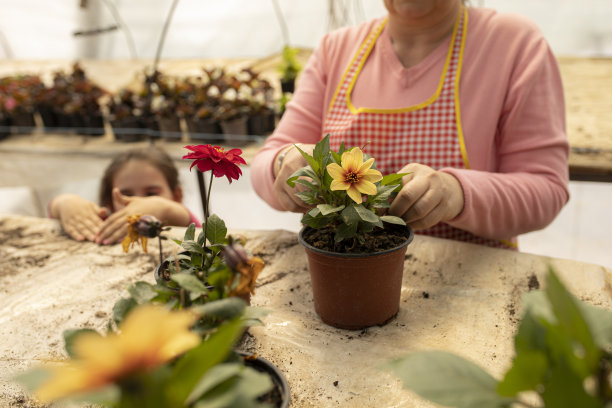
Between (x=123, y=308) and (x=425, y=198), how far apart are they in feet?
1.55

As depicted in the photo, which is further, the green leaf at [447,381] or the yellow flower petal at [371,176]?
the yellow flower petal at [371,176]

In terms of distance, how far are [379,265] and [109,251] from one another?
651mm

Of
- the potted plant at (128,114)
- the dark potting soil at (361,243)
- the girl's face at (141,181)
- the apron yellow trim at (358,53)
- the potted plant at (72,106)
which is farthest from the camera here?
the potted plant at (72,106)

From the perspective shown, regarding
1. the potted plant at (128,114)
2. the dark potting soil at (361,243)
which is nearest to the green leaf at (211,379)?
the dark potting soil at (361,243)

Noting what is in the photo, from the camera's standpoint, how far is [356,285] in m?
0.69

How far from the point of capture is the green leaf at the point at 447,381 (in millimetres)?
309

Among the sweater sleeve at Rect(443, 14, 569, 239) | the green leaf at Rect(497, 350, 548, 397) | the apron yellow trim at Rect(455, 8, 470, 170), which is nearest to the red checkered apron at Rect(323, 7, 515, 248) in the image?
the apron yellow trim at Rect(455, 8, 470, 170)

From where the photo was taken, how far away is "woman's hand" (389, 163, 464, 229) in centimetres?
74

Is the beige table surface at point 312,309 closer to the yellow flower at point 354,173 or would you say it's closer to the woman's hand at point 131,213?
the woman's hand at point 131,213

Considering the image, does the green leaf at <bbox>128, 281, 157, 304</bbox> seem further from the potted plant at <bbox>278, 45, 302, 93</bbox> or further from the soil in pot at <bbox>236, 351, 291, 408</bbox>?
the potted plant at <bbox>278, 45, 302, 93</bbox>

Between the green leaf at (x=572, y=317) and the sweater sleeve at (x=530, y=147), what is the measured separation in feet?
2.18

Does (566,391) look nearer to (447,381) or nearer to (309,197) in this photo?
(447,381)

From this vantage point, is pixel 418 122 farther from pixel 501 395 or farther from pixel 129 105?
pixel 129 105

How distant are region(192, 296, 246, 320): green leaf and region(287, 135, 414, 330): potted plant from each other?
22cm
